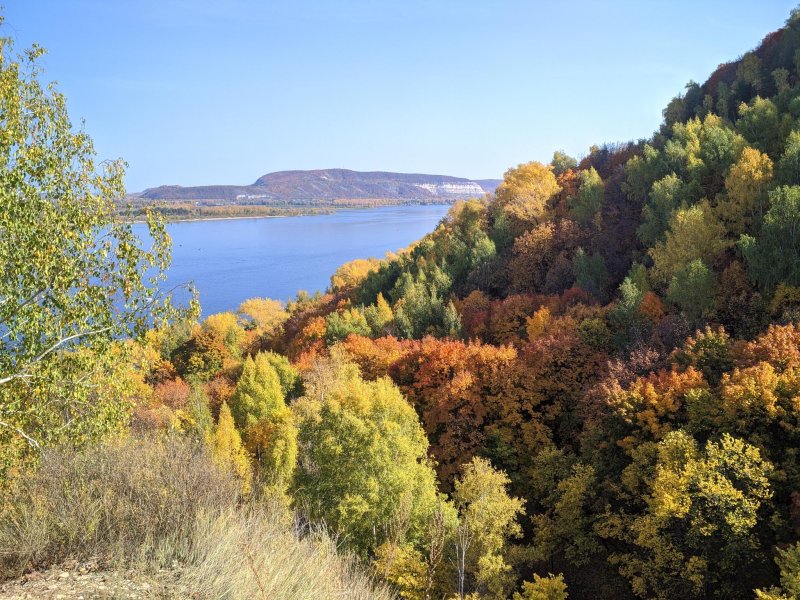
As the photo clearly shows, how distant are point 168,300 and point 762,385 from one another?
56.1 feet

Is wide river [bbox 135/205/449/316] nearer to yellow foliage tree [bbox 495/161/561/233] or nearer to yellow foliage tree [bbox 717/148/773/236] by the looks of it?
yellow foliage tree [bbox 495/161/561/233]

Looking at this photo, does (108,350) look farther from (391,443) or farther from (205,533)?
(391,443)

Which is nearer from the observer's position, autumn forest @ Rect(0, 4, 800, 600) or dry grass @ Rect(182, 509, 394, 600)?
dry grass @ Rect(182, 509, 394, 600)

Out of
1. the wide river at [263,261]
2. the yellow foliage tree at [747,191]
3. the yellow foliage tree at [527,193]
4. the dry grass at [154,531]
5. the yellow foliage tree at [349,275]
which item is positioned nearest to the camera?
the dry grass at [154,531]

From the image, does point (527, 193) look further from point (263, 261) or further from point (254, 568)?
point (263, 261)

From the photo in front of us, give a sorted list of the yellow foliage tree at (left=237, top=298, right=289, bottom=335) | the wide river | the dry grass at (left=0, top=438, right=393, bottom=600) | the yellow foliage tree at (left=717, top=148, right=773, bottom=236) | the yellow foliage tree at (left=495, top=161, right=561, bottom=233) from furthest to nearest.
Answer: the wide river → the yellow foliage tree at (left=237, top=298, right=289, bottom=335) → the yellow foliage tree at (left=495, top=161, right=561, bottom=233) → the yellow foliage tree at (left=717, top=148, right=773, bottom=236) → the dry grass at (left=0, top=438, right=393, bottom=600)

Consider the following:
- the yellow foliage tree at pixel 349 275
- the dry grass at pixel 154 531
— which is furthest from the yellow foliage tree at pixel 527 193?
the dry grass at pixel 154 531

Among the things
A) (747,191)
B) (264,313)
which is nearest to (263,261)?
(264,313)

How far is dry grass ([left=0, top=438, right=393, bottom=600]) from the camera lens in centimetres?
796

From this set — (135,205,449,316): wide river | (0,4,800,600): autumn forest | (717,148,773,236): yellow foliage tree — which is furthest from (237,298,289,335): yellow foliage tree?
(717,148,773,236): yellow foliage tree

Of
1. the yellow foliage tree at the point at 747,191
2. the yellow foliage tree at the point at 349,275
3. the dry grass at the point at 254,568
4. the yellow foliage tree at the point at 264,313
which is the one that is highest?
the yellow foliage tree at the point at 747,191

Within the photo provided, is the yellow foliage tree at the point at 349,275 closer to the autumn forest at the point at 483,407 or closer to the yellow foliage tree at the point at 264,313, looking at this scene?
the yellow foliage tree at the point at 264,313

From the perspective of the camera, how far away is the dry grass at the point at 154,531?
796 cm

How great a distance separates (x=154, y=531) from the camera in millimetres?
8805
